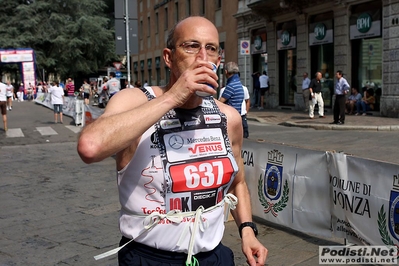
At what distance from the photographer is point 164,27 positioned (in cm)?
4119

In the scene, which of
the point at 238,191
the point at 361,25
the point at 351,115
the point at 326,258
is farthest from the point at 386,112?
the point at 238,191

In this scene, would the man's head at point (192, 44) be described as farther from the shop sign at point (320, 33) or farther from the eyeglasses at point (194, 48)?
the shop sign at point (320, 33)

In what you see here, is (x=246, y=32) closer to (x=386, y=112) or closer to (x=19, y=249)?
(x=386, y=112)

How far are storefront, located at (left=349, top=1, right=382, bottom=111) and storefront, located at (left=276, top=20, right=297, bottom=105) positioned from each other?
4110 millimetres

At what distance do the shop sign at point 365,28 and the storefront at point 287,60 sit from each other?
167 inches

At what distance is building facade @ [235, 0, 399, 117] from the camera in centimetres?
1778

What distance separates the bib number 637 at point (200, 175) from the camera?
1993 mm

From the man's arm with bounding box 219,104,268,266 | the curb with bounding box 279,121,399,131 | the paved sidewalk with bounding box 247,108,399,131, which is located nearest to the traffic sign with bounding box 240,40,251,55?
the paved sidewalk with bounding box 247,108,399,131

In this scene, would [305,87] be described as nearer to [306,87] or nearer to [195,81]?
[306,87]

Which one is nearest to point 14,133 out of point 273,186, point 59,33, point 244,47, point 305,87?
point 244,47

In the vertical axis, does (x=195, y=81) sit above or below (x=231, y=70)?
below

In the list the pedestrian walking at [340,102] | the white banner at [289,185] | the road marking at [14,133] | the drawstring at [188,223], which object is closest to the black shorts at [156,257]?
the drawstring at [188,223]

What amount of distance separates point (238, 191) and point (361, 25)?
18.2 metres

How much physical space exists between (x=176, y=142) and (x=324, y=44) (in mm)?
20566
